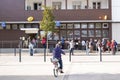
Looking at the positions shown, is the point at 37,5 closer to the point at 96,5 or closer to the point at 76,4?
the point at 76,4

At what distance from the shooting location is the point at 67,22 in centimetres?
4847

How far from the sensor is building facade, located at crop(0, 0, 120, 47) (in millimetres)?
48625

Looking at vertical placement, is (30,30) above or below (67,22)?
below

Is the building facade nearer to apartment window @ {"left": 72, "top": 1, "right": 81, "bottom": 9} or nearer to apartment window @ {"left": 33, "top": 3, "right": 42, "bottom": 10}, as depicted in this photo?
apartment window @ {"left": 72, "top": 1, "right": 81, "bottom": 9}

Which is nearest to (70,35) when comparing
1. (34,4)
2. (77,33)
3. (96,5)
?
(77,33)

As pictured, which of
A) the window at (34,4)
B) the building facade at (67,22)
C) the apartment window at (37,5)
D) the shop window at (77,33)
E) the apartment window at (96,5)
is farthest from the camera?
the apartment window at (37,5)

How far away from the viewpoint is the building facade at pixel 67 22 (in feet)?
160

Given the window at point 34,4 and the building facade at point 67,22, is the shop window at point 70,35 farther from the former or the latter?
the window at point 34,4

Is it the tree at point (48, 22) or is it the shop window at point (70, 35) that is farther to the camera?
the shop window at point (70, 35)

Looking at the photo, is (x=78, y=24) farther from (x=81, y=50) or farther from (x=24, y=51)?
(x=24, y=51)

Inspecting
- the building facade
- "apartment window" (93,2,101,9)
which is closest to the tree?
the building facade

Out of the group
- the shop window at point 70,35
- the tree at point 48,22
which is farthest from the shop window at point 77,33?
the tree at point 48,22

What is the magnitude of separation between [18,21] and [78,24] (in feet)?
24.4

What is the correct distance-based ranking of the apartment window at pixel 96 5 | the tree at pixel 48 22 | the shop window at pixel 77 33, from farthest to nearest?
1. the apartment window at pixel 96 5
2. the shop window at pixel 77 33
3. the tree at pixel 48 22
